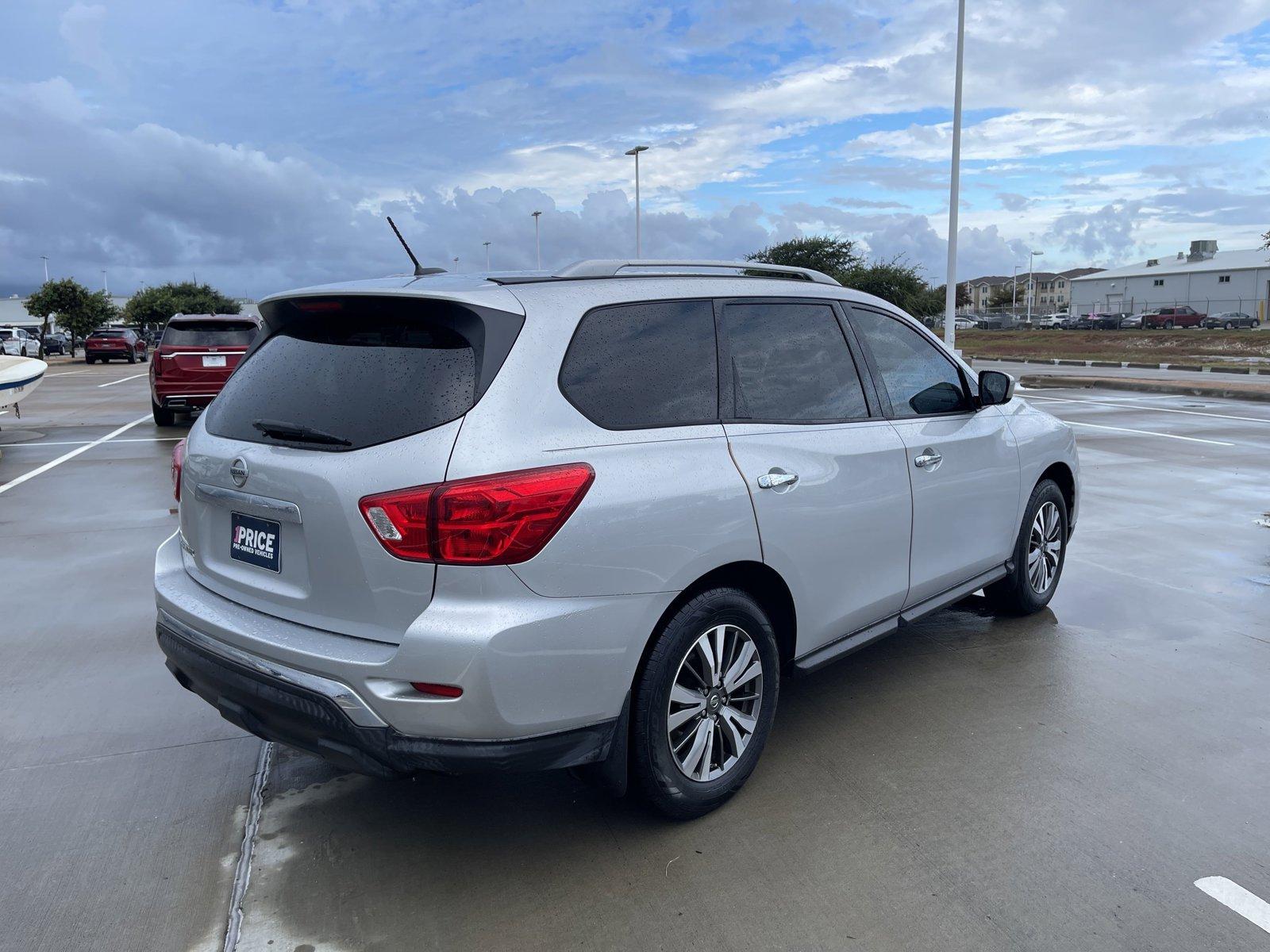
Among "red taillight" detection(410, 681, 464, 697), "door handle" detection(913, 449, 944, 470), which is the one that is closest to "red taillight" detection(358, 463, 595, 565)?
"red taillight" detection(410, 681, 464, 697)

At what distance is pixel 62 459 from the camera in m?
12.1

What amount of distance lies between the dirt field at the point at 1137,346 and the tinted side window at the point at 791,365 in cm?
3132

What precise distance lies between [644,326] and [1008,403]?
2.54 metres

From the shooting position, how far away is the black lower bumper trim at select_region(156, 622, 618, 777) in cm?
283

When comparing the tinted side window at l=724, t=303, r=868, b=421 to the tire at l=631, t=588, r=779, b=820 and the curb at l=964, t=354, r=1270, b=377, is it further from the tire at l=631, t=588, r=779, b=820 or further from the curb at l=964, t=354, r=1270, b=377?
the curb at l=964, t=354, r=1270, b=377

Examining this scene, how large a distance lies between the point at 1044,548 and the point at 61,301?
58512mm

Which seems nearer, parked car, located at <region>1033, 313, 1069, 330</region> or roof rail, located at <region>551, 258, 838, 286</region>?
roof rail, located at <region>551, 258, 838, 286</region>

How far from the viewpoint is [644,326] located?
11.1ft

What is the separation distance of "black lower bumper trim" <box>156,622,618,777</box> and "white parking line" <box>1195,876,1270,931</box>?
1798 millimetres

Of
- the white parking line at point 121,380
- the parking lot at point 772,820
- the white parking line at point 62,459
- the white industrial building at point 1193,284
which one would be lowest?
the parking lot at point 772,820

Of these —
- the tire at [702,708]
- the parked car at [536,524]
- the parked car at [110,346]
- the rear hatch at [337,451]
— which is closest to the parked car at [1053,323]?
the parked car at [110,346]

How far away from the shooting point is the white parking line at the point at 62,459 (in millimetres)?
10336

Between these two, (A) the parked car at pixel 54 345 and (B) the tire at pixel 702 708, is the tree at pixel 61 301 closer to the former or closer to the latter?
(A) the parked car at pixel 54 345

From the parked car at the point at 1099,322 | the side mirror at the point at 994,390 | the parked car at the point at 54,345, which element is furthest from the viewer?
the parked car at the point at 1099,322
